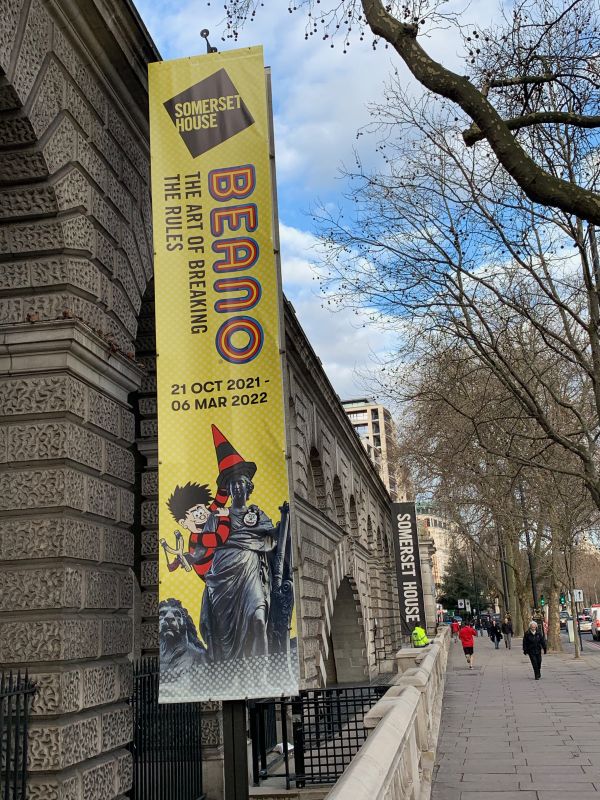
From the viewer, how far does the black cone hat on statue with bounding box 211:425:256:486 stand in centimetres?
672

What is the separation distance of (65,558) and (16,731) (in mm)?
1379

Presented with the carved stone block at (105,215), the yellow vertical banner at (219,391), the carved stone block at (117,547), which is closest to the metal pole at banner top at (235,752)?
the yellow vertical banner at (219,391)

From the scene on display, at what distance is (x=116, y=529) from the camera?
7.24m

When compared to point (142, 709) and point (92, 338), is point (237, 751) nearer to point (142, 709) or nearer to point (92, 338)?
point (142, 709)

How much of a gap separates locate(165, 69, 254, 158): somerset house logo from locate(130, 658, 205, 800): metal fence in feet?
16.5

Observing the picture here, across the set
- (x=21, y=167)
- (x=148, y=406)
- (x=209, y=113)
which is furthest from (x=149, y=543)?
(x=209, y=113)

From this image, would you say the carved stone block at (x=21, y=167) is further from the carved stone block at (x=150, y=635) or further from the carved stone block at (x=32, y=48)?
the carved stone block at (x=150, y=635)

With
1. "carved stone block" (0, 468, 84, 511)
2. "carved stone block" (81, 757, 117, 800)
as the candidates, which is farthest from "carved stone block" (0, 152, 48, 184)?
"carved stone block" (81, 757, 117, 800)

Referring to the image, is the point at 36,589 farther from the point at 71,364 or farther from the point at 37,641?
the point at 71,364

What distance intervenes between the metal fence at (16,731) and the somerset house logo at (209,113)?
4693mm

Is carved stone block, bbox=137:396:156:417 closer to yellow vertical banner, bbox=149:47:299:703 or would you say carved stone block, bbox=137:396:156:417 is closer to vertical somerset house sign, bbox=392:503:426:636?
yellow vertical banner, bbox=149:47:299:703

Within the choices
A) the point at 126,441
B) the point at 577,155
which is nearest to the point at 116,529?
the point at 126,441

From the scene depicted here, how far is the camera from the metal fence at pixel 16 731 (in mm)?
5117

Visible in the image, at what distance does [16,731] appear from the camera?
518 centimetres
